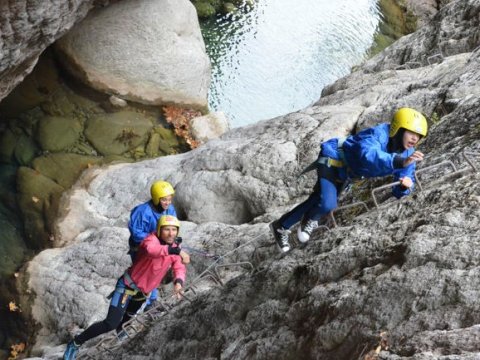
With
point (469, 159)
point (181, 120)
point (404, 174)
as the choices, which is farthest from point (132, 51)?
point (469, 159)

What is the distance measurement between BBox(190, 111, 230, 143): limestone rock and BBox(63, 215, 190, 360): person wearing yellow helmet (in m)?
10.3

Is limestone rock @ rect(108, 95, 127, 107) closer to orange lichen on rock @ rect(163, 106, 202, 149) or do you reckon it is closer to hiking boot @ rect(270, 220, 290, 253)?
orange lichen on rock @ rect(163, 106, 202, 149)

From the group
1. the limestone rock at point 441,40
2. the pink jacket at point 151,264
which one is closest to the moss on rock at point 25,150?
the pink jacket at point 151,264

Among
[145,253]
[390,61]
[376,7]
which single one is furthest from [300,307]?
[376,7]

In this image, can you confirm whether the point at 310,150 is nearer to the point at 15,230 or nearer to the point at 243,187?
the point at 243,187

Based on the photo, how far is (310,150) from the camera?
12.0 metres

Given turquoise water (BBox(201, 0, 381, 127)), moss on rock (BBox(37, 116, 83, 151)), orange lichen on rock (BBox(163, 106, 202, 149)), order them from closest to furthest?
1. moss on rock (BBox(37, 116, 83, 151))
2. orange lichen on rock (BBox(163, 106, 202, 149))
3. turquoise water (BBox(201, 0, 381, 127))

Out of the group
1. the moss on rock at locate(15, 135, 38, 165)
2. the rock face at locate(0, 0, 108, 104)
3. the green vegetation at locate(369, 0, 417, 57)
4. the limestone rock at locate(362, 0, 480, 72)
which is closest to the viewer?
the rock face at locate(0, 0, 108, 104)

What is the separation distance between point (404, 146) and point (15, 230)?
1104cm

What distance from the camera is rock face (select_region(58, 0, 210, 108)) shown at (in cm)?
1900

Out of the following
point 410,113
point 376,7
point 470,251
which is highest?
point 410,113

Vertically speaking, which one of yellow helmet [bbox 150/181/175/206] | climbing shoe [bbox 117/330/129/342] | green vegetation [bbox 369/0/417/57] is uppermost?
yellow helmet [bbox 150/181/175/206]

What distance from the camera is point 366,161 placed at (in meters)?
6.58

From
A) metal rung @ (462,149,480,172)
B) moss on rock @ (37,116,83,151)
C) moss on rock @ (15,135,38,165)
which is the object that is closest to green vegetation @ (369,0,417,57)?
moss on rock @ (37,116,83,151)
